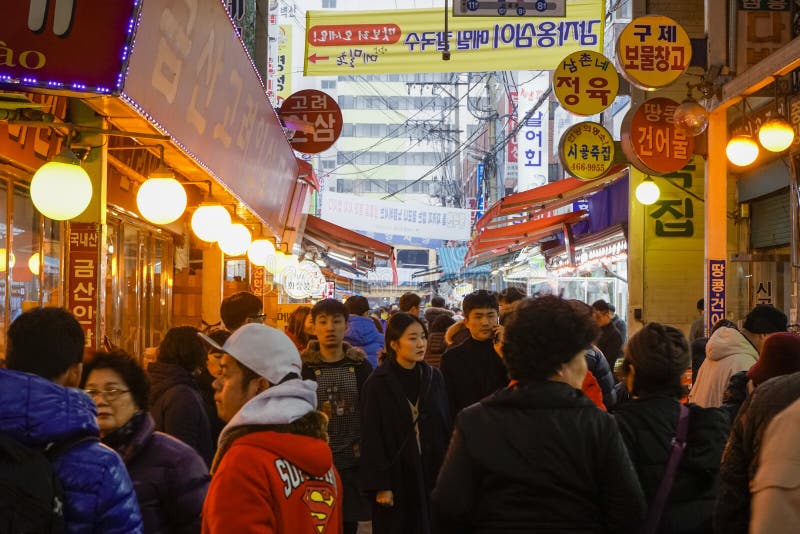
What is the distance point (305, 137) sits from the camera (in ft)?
51.9

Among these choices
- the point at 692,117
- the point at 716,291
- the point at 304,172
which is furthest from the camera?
the point at 304,172

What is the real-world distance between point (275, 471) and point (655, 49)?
963 cm

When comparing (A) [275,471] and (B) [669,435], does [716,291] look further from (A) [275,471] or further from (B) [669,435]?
(A) [275,471]

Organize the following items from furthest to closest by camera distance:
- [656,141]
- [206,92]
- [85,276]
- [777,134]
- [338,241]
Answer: [338,241]
[656,141]
[777,134]
[206,92]
[85,276]

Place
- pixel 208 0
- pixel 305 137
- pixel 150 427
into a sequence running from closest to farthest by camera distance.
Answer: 1. pixel 150 427
2. pixel 208 0
3. pixel 305 137

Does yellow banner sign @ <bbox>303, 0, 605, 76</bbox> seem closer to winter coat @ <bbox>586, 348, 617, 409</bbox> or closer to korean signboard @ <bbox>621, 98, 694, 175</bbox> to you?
korean signboard @ <bbox>621, 98, 694, 175</bbox>

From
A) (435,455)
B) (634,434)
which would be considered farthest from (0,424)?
(435,455)

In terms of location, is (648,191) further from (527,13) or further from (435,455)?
(435,455)

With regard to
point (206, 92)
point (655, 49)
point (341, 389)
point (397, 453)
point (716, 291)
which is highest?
point (655, 49)

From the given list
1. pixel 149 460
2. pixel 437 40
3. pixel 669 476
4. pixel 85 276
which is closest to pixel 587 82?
pixel 437 40

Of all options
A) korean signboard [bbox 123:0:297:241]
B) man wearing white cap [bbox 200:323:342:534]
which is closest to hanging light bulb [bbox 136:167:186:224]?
korean signboard [bbox 123:0:297:241]

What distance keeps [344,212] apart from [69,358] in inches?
1052

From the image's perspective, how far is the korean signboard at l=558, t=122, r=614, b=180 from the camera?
14273 mm

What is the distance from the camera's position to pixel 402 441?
19.4ft
